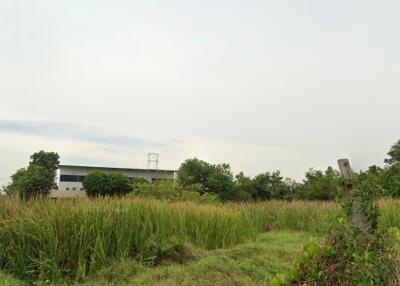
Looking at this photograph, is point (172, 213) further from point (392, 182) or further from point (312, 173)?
point (312, 173)

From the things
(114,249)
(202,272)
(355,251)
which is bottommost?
(202,272)

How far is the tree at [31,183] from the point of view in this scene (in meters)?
9.15

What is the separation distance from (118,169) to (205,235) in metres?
53.3

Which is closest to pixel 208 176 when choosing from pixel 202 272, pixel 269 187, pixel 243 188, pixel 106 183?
pixel 243 188

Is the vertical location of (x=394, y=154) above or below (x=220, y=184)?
above

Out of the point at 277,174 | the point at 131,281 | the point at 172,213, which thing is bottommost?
the point at 131,281

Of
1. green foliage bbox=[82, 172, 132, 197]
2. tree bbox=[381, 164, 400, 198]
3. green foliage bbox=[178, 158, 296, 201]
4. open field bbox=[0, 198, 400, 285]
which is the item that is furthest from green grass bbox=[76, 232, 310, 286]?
green foliage bbox=[82, 172, 132, 197]

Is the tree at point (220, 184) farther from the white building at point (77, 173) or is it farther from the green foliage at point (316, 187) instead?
the white building at point (77, 173)

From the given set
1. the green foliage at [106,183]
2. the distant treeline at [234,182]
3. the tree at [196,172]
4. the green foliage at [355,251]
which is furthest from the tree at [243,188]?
the green foliage at [355,251]

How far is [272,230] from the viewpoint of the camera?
16109mm

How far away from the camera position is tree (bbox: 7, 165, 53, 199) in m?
9.15

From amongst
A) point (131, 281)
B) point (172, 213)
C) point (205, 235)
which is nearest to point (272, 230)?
point (205, 235)

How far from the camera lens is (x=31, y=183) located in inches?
1087

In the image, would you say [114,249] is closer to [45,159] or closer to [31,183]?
[31,183]
